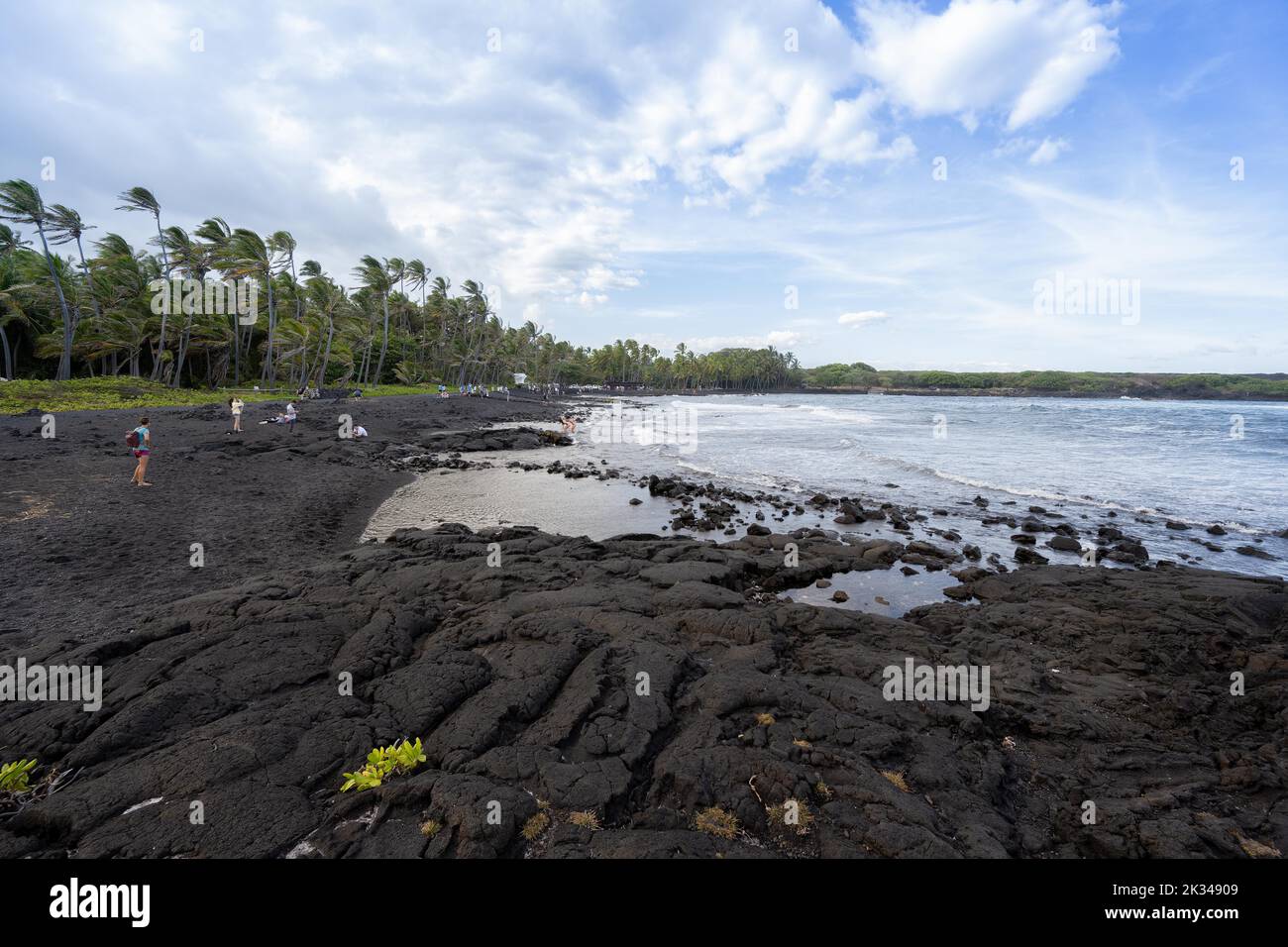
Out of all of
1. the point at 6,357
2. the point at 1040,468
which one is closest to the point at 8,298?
the point at 6,357

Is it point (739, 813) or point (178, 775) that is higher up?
point (178, 775)

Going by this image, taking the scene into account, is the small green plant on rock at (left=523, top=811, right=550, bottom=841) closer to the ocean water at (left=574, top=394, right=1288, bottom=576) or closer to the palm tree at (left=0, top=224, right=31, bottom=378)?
the ocean water at (left=574, top=394, right=1288, bottom=576)

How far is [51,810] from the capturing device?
4.90 m

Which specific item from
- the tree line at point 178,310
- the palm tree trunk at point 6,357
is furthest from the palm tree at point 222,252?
the palm tree trunk at point 6,357

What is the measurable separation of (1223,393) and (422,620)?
763 feet

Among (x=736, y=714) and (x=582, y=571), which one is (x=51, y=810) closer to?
(x=736, y=714)

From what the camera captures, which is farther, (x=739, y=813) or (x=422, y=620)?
(x=422, y=620)

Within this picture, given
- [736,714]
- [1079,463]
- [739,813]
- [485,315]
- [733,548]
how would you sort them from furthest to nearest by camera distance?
[485,315], [1079,463], [733,548], [736,714], [739,813]

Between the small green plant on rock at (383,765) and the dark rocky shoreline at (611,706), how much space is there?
0.19m

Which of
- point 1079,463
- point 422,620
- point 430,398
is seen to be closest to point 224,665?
point 422,620

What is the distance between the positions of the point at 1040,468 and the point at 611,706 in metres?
38.3

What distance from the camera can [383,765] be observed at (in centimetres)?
577

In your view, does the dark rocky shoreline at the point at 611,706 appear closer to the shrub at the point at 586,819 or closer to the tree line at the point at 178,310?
the shrub at the point at 586,819

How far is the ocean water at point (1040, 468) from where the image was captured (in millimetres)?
20953
